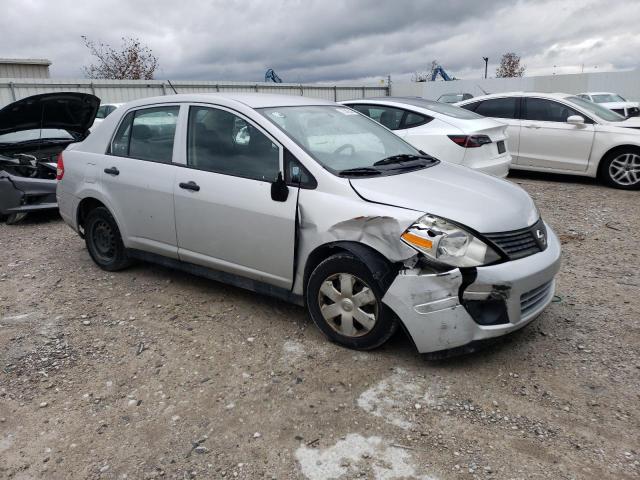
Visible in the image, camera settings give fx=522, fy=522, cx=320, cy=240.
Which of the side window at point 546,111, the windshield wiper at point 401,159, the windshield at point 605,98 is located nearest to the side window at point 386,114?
the side window at point 546,111

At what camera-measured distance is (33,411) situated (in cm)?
297

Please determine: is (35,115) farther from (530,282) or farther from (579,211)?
(579,211)

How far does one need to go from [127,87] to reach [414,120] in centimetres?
1514

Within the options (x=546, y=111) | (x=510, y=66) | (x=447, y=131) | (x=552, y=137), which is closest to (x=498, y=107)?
(x=546, y=111)

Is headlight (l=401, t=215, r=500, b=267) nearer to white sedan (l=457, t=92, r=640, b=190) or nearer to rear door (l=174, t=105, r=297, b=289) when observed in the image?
rear door (l=174, t=105, r=297, b=289)

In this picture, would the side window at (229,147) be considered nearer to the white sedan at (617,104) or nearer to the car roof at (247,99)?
the car roof at (247,99)

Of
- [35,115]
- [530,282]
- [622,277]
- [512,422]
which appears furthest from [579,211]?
[35,115]

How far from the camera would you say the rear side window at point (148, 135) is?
4.27m

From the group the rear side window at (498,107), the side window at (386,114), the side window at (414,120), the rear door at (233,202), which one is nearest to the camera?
the rear door at (233,202)

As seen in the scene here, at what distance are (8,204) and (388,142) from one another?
18.3 feet

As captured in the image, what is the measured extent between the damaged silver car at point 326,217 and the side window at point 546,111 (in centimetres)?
531

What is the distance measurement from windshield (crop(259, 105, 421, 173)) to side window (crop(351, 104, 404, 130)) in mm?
3283

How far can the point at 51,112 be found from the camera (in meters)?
7.16

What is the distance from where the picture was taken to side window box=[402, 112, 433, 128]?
7.38m
